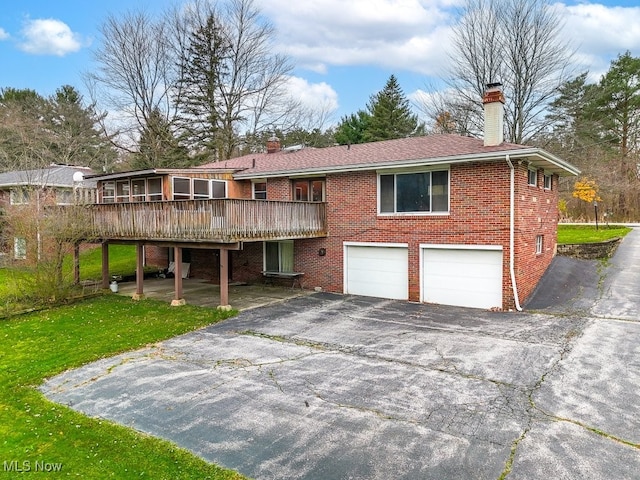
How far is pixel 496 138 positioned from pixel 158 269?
14.8 metres

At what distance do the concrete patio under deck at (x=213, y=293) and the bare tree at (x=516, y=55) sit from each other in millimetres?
17049

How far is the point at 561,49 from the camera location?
2277 centimetres

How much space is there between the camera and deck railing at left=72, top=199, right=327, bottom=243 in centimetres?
1119

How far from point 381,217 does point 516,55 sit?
16559 millimetres

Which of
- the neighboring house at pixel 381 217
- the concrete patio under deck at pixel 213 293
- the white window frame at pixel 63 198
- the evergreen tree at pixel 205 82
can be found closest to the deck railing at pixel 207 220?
the neighboring house at pixel 381 217

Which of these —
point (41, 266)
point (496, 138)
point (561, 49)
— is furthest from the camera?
point (561, 49)

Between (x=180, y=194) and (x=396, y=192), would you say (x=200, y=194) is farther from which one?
(x=396, y=192)

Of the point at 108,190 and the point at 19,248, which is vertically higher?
the point at 108,190

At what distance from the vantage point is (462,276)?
12.1 meters

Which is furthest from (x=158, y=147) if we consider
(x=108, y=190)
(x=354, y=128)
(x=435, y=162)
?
(x=435, y=162)

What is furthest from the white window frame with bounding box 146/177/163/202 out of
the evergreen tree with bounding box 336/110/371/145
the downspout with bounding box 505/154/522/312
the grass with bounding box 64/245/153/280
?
the evergreen tree with bounding box 336/110/371/145

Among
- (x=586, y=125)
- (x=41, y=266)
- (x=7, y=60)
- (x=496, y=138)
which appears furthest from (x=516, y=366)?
(x=7, y=60)

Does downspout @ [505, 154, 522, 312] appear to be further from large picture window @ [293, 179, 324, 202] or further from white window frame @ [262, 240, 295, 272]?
white window frame @ [262, 240, 295, 272]

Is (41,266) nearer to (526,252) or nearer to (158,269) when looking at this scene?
(158,269)
